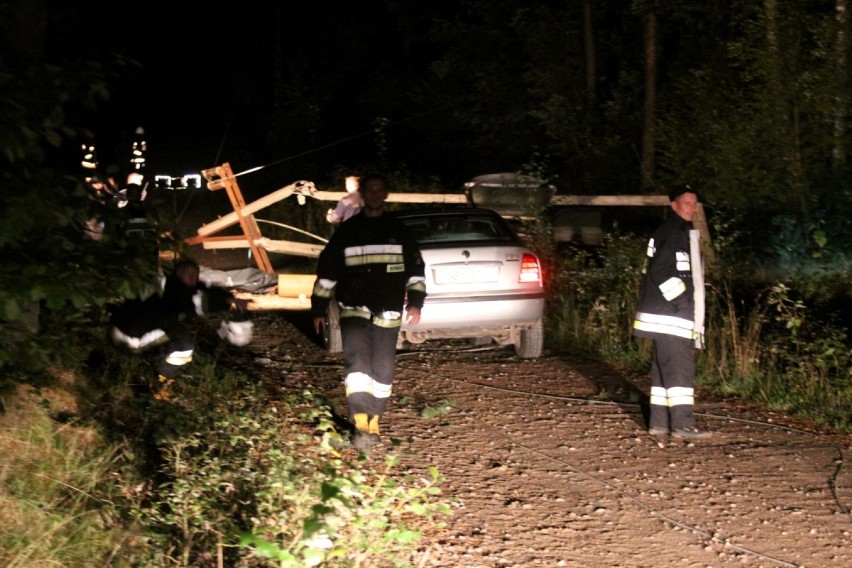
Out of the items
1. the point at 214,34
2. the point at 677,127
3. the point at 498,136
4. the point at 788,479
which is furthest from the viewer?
the point at 214,34

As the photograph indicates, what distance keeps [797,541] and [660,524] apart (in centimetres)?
68

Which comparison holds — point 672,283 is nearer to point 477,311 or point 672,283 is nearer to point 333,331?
point 477,311

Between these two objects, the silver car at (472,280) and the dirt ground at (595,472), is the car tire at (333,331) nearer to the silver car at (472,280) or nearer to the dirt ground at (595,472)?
the silver car at (472,280)

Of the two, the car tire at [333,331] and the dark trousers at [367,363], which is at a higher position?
the dark trousers at [367,363]

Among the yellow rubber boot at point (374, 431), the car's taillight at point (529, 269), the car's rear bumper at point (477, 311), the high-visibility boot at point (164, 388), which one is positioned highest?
the car's taillight at point (529, 269)

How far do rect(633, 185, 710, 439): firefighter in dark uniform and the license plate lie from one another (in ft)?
6.59

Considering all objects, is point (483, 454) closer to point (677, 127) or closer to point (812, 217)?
point (812, 217)

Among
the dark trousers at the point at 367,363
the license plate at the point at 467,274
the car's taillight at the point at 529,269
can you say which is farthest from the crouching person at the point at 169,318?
the car's taillight at the point at 529,269

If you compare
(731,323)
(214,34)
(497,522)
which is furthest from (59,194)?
(214,34)

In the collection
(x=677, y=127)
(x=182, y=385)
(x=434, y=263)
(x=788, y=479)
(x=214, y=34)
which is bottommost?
(x=788, y=479)

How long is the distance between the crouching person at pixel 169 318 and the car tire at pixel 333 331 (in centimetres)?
221

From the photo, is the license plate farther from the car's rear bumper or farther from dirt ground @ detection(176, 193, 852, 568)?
A: dirt ground @ detection(176, 193, 852, 568)

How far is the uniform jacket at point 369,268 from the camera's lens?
6.21 metres

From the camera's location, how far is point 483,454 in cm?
642
